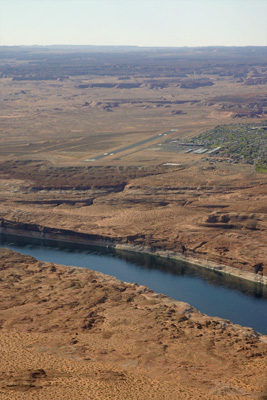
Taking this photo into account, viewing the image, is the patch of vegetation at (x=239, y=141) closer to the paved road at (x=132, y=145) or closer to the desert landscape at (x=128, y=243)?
the desert landscape at (x=128, y=243)

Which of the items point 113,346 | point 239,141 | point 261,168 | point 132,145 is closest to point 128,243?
point 113,346

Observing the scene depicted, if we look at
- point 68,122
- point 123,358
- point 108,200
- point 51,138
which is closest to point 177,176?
point 108,200

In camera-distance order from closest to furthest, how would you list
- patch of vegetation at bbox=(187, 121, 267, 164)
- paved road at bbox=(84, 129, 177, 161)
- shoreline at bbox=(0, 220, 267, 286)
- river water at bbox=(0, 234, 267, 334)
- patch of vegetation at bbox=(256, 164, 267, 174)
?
river water at bbox=(0, 234, 267, 334), shoreline at bbox=(0, 220, 267, 286), patch of vegetation at bbox=(256, 164, 267, 174), patch of vegetation at bbox=(187, 121, 267, 164), paved road at bbox=(84, 129, 177, 161)

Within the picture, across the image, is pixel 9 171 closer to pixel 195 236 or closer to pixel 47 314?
pixel 195 236

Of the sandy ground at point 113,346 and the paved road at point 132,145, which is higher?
the paved road at point 132,145

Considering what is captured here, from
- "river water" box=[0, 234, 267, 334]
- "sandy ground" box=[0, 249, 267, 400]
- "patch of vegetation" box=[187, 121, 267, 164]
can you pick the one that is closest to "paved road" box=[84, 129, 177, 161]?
"patch of vegetation" box=[187, 121, 267, 164]

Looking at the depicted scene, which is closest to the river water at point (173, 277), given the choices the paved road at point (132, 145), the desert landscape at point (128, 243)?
the desert landscape at point (128, 243)

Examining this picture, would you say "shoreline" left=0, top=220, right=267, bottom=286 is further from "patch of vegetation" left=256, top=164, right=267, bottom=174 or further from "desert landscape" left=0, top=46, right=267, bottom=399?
"patch of vegetation" left=256, top=164, right=267, bottom=174
